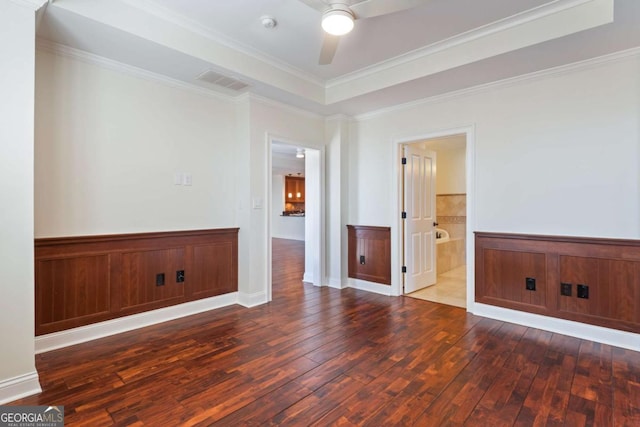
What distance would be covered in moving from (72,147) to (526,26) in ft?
13.6

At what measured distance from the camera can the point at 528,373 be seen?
2373 millimetres

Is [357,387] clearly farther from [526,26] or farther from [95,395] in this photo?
[526,26]

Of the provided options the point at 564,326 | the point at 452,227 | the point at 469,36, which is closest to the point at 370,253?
the point at 564,326

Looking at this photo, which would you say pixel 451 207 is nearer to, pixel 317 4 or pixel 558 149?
pixel 558 149

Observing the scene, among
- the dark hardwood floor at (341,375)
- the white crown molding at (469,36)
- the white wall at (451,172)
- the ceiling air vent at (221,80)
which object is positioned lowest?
the dark hardwood floor at (341,375)

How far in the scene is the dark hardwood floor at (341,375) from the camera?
6.24 feet

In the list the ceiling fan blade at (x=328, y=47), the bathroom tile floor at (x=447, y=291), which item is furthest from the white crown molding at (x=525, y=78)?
the bathroom tile floor at (x=447, y=291)

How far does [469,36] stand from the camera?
3.00 m

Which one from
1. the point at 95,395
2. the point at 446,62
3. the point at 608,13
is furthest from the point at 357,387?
the point at 608,13

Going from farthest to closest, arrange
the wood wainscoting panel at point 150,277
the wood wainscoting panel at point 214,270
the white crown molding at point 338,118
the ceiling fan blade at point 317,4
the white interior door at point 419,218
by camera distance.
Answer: the white crown molding at point 338,118 < the white interior door at point 419,218 < the wood wainscoting panel at point 214,270 < the wood wainscoting panel at point 150,277 < the ceiling fan blade at point 317,4

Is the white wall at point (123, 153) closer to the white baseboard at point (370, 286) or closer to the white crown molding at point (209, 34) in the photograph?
the white crown molding at point (209, 34)

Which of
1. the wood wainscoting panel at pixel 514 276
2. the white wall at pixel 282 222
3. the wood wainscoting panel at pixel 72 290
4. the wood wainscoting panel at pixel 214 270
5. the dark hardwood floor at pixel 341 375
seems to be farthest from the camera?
the white wall at pixel 282 222

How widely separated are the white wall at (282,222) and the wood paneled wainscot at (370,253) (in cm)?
587

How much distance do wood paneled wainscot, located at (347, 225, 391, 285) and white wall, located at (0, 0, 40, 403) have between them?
371 centimetres
